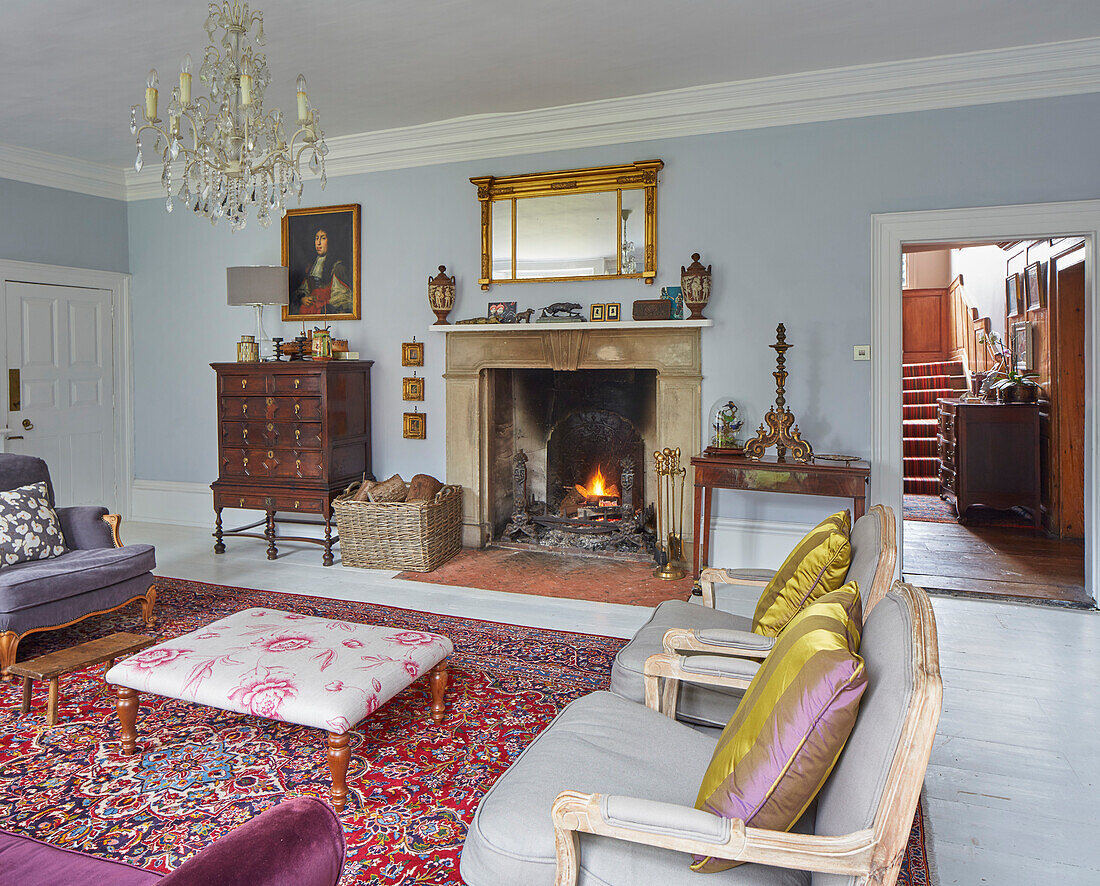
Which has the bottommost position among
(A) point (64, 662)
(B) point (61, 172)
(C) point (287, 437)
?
(A) point (64, 662)

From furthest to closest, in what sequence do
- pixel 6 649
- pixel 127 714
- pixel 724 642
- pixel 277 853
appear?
pixel 6 649
pixel 127 714
pixel 724 642
pixel 277 853

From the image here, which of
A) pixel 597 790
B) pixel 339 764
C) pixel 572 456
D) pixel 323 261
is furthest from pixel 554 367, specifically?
pixel 597 790

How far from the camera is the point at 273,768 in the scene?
7.93 feet

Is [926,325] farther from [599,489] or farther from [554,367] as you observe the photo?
[554,367]

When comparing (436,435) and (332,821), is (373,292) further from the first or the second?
(332,821)

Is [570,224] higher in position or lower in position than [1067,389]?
higher

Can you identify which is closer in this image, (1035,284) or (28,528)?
(28,528)

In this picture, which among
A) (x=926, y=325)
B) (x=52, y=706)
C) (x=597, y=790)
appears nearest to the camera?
(x=597, y=790)

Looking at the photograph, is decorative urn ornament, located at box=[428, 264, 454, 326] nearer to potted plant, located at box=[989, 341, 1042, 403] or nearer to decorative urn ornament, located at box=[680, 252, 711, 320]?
decorative urn ornament, located at box=[680, 252, 711, 320]

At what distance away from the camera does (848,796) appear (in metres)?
1.21

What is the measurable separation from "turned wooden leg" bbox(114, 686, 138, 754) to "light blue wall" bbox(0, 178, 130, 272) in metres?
4.73

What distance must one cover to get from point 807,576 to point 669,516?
279 centimetres

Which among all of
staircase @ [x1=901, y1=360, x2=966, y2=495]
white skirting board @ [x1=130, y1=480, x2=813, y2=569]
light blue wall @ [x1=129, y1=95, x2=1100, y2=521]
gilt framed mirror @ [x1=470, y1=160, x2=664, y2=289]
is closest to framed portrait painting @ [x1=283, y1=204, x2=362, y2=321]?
light blue wall @ [x1=129, y1=95, x2=1100, y2=521]

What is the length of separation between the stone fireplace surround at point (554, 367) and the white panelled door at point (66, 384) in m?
3.22
